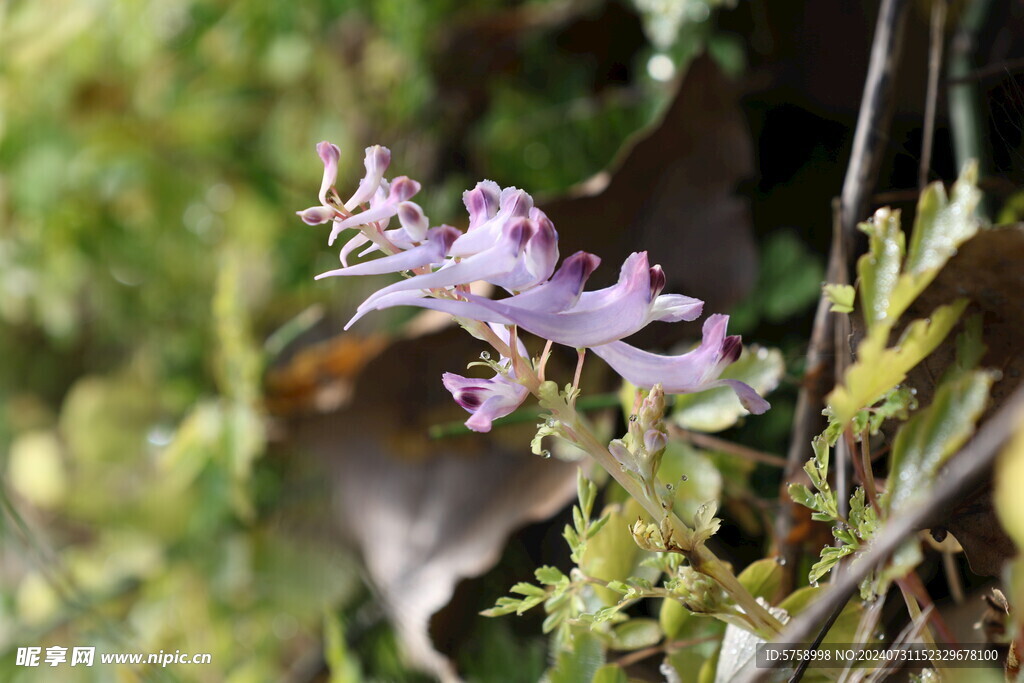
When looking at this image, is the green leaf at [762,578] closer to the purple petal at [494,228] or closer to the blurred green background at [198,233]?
the purple petal at [494,228]

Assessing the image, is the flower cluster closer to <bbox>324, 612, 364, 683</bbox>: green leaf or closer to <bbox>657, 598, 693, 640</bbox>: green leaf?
<bbox>657, 598, 693, 640</bbox>: green leaf

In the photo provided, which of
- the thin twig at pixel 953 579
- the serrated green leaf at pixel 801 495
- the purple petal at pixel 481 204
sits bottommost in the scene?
the thin twig at pixel 953 579

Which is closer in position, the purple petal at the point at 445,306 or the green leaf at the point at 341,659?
the purple petal at the point at 445,306

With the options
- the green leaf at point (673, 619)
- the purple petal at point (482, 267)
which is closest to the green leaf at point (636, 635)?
the green leaf at point (673, 619)

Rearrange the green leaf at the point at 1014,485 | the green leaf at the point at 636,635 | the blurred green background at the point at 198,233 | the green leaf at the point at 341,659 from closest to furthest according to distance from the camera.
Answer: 1. the green leaf at the point at 1014,485
2. the green leaf at the point at 636,635
3. the green leaf at the point at 341,659
4. the blurred green background at the point at 198,233

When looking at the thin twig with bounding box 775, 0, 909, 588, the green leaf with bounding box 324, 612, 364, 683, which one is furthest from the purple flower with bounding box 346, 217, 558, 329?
the green leaf with bounding box 324, 612, 364, 683

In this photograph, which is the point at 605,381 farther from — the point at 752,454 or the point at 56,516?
the point at 56,516
